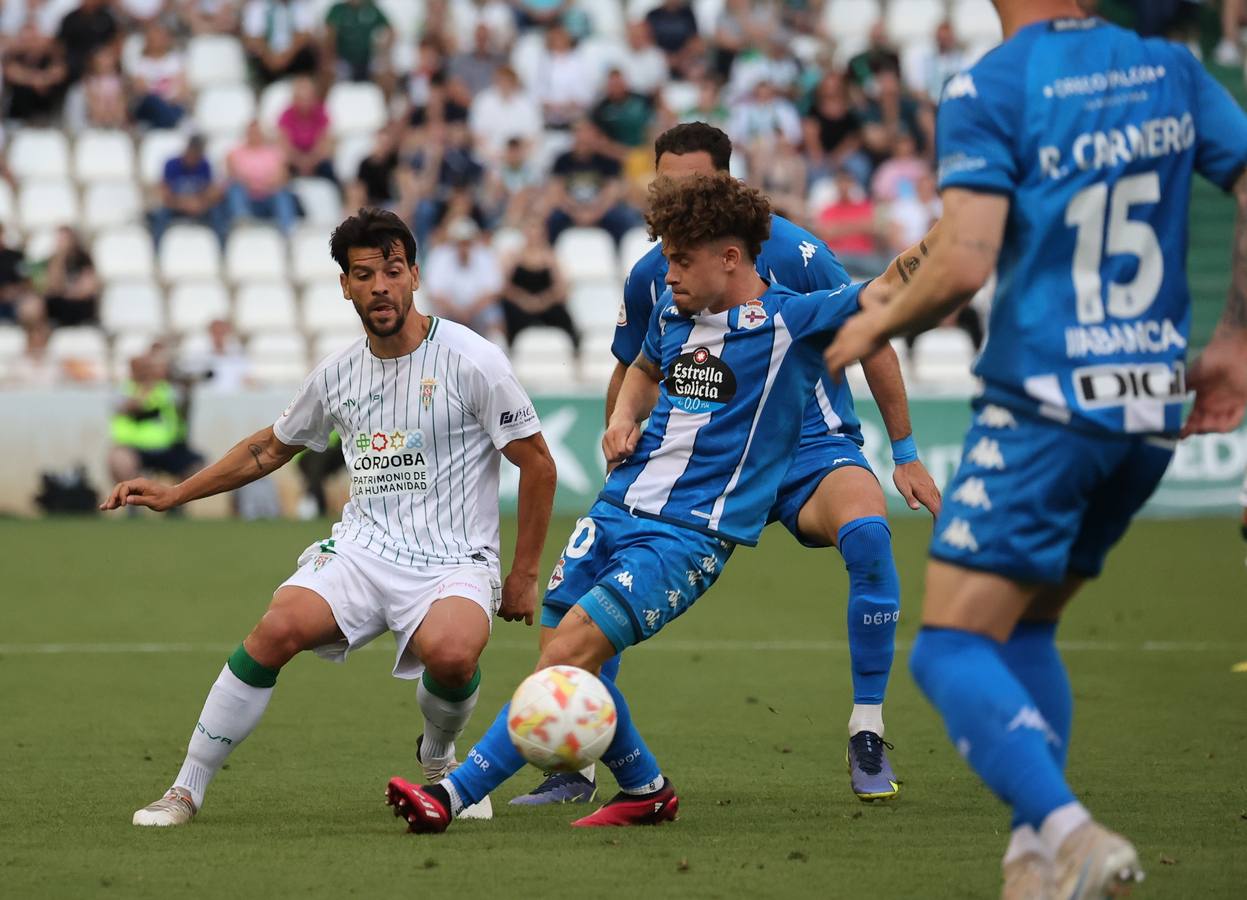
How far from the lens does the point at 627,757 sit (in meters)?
5.70

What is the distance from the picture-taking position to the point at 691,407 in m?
5.81

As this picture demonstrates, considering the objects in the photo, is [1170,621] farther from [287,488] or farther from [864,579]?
[287,488]

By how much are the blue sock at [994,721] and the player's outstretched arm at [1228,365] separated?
732 mm

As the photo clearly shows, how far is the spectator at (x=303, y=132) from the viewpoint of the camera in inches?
747

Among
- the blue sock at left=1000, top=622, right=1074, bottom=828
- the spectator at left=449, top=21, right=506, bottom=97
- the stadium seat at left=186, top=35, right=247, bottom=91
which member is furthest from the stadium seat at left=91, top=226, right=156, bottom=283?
the blue sock at left=1000, top=622, right=1074, bottom=828

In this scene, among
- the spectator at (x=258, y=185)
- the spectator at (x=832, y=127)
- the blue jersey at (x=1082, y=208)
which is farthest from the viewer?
the spectator at (x=832, y=127)

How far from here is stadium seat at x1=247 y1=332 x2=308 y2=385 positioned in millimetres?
16609

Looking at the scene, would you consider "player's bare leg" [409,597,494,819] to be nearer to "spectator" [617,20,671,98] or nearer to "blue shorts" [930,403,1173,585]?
"blue shorts" [930,403,1173,585]

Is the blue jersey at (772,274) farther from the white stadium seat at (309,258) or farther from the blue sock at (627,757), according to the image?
the white stadium seat at (309,258)

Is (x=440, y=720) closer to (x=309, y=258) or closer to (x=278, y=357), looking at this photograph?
(x=278, y=357)

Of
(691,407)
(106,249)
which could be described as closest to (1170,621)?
(691,407)

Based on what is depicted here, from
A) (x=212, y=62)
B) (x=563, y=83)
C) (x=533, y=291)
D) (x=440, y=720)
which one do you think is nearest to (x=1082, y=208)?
(x=440, y=720)

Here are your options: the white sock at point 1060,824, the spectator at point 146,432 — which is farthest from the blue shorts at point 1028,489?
the spectator at point 146,432

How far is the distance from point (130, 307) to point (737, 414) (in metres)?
13.0
